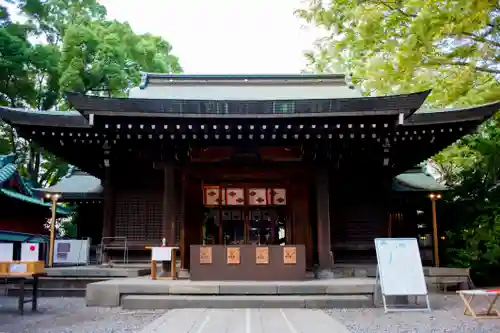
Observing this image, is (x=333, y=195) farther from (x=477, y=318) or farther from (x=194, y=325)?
(x=194, y=325)

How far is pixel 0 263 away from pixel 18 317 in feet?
3.13

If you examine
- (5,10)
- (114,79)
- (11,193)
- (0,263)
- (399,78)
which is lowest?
(0,263)

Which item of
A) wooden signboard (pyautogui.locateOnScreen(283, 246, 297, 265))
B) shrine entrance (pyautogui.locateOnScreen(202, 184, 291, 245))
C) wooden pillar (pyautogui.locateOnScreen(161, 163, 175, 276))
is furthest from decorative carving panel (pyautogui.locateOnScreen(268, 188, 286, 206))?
wooden pillar (pyautogui.locateOnScreen(161, 163, 175, 276))

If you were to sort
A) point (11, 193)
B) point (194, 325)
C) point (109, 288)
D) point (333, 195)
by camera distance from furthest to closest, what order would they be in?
point (11, 193)
point (333, 195)
point (109, 288)
point (194, 325)

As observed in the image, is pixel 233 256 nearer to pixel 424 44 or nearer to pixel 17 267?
pixel 17 267

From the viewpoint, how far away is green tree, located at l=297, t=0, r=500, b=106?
9305mm

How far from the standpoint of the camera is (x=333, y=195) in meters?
12.4

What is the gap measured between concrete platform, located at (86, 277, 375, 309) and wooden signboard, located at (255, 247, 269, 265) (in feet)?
3.47

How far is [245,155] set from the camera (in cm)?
1039

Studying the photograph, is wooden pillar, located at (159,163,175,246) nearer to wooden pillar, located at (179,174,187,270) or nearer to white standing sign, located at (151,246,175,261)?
wooden pillar, located at (179,174,187,270)

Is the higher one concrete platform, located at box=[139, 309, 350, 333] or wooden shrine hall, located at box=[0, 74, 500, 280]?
wooden shrine hall, located at box=[0, 74, 500, 280]

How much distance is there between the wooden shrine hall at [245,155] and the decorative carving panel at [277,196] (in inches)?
1.4

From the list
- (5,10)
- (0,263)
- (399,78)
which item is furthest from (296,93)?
(5,10)

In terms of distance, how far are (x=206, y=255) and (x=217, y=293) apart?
1344mm
